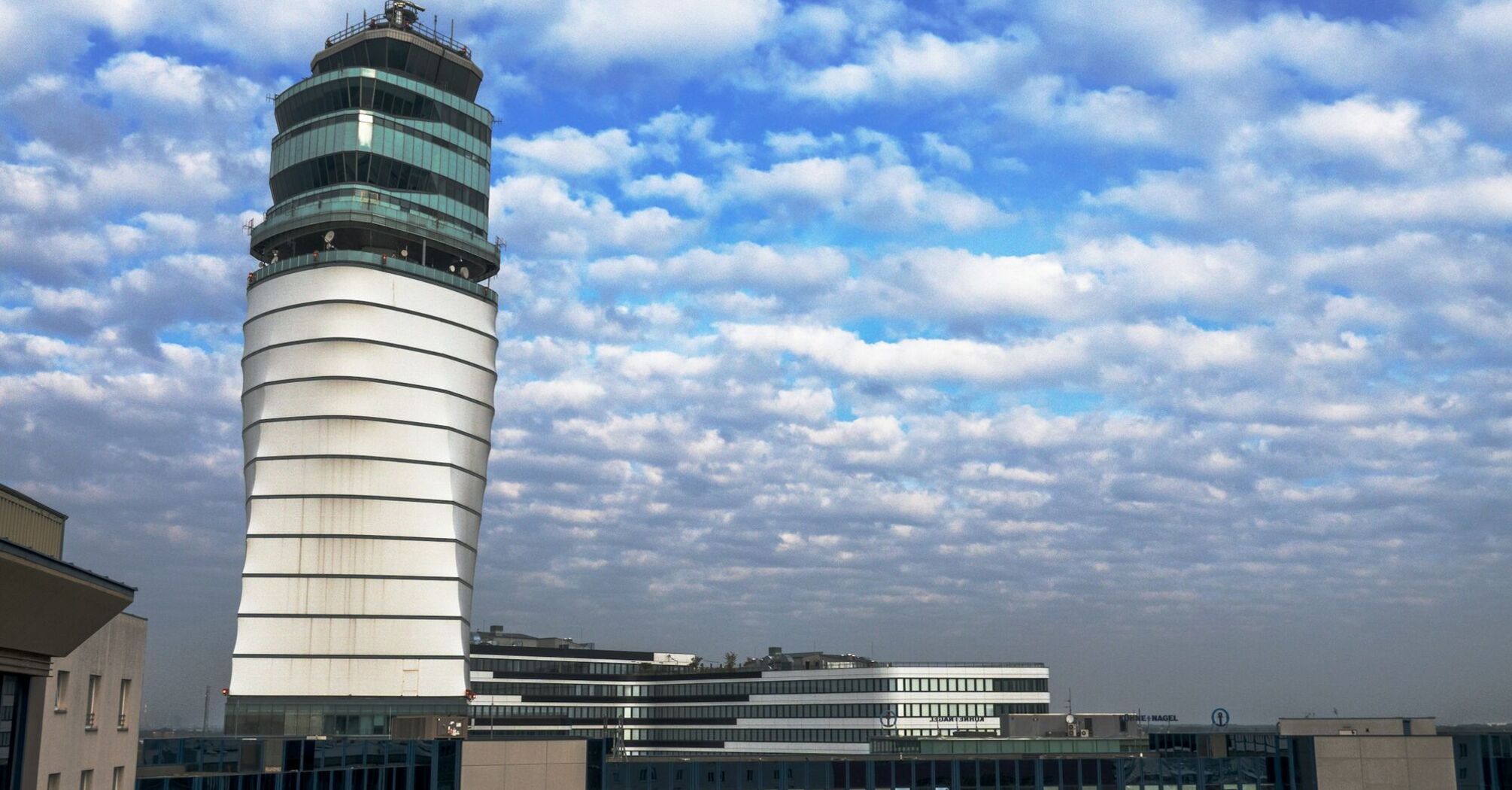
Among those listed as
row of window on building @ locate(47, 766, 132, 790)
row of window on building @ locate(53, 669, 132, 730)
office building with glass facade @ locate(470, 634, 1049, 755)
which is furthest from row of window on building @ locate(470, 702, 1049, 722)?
row of window on building @ locate(53, 669, 132, 730)

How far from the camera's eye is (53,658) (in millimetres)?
32469

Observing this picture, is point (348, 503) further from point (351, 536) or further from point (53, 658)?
point (53, 658)

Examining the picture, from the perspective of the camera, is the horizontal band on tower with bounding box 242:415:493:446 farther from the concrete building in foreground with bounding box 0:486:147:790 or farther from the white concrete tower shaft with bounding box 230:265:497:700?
the concrete building in foreground with bounding box 0:486:147:790

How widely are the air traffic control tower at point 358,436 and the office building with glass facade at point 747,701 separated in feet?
101

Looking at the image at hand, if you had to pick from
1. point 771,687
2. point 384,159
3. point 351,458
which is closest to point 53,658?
point 351,458

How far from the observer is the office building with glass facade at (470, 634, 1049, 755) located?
15700 centimetres

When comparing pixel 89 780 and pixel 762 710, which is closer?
pixel 89 780

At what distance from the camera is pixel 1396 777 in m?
74.6

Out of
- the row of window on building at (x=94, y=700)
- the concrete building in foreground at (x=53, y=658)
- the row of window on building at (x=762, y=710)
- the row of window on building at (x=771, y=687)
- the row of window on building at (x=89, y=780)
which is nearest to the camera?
the concrete building in foreground at (x=53, y=658)

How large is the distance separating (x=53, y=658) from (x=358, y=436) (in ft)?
301

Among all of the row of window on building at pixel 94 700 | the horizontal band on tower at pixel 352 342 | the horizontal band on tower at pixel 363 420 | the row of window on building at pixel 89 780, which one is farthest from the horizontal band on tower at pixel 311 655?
the row of window on building at pixel 94 700

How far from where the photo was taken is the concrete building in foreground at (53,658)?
1008 inches

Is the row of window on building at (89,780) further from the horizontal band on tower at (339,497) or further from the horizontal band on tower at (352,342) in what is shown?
the horizontal band on tower at (352,342)

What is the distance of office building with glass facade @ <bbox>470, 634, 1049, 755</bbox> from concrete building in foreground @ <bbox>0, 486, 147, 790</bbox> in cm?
10464
